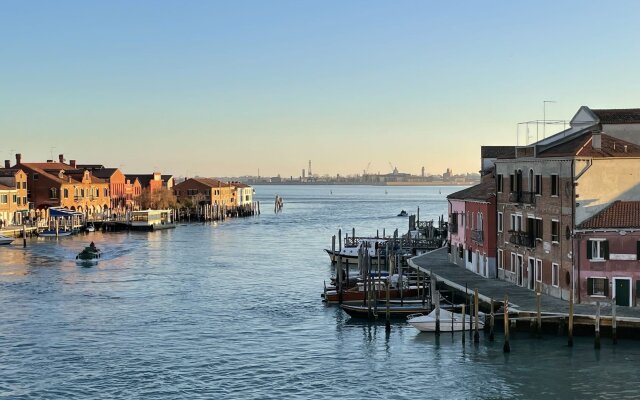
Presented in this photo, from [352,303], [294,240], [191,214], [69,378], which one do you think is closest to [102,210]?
[191,214]

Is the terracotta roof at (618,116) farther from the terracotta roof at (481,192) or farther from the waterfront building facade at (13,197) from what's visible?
the waterfront building facade at (13,197)

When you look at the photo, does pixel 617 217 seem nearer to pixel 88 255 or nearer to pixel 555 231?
pixel 555 231

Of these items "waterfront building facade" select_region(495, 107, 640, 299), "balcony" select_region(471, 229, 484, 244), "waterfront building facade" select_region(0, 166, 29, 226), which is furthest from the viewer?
"waterfront building facade" select_region(0, 166, 29, 226)

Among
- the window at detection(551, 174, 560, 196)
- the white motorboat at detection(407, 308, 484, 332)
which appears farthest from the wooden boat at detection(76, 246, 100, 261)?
the window at detection(551, 174, 560, 196)

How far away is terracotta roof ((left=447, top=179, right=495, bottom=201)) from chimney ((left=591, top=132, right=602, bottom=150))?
9256 millimetres

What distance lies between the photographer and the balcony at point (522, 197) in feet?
138

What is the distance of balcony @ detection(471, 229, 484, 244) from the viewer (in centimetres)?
4835

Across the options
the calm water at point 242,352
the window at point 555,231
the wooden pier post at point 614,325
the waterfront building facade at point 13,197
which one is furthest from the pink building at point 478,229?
the waterfront building facade at point 13,197

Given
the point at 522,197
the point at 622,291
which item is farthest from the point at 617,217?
the point at 522,197

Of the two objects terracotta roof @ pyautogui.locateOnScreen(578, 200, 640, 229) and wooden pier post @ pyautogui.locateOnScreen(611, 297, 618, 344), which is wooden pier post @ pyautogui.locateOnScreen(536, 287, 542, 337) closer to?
wooden pier post @ pyautogui.locateOnScreen(611, 297, 618, 344)

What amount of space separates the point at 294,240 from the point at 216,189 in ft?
195

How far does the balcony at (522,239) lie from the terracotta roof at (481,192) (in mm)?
4263

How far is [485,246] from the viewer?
157ft

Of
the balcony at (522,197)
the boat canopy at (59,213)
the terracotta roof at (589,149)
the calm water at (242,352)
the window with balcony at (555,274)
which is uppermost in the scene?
the terracotta roof at (589,149)
